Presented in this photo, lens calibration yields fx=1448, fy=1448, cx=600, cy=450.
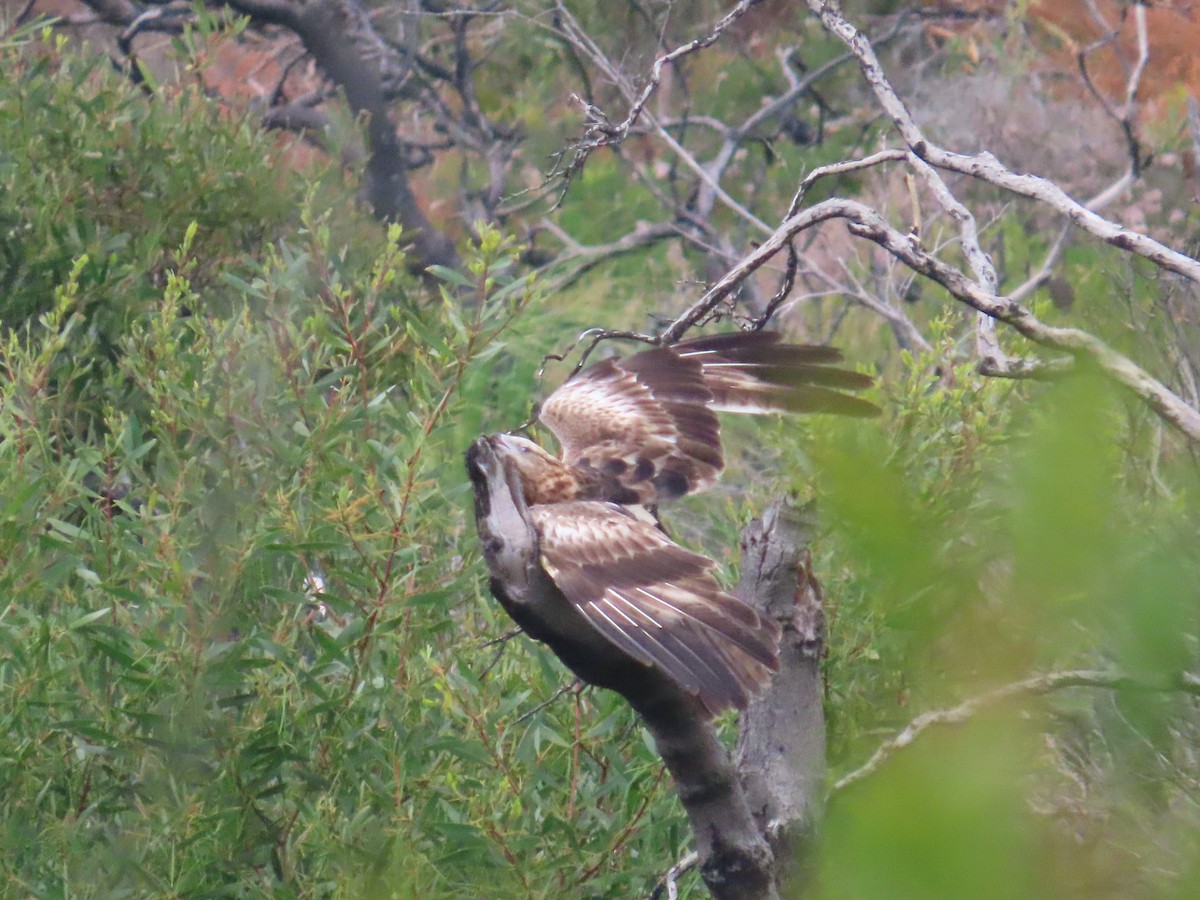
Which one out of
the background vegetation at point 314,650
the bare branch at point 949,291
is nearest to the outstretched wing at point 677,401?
the background vegetation at point 314,650

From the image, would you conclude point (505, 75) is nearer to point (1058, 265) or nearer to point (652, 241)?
point (652, 241)

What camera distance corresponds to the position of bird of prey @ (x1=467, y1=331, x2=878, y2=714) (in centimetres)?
186

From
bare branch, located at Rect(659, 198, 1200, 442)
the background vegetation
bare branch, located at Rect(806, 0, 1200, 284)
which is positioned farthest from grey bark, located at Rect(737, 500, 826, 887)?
bare branch, located at Rect(806, 0, 1200, 284)

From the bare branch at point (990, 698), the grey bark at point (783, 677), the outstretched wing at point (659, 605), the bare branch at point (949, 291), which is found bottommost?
the grey bark at point (783, 677)

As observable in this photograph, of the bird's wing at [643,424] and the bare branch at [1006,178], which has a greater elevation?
the bare branch at [1006,178]

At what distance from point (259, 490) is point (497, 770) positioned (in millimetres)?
605

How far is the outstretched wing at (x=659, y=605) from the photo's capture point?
180cm

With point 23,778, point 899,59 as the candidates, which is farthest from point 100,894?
point 899,59

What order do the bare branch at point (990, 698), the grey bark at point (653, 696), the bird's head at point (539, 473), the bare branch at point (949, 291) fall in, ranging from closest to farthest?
1. the bare branch at point (990, 698)
2. the bare branch at point (949, 291)
3. the grey bark at point (653, 696)
4. the bird's head at point (539, 473)

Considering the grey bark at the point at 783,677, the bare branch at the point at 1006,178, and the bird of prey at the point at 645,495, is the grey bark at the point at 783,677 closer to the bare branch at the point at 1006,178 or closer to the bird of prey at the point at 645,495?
the bird of prey at the point at 645,495

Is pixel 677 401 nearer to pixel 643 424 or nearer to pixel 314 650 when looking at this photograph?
pixel 643 424

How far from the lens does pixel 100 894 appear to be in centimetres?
200

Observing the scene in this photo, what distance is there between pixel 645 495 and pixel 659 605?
29.0 inches

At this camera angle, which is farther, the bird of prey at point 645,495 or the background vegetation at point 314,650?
the background vegetation at point 314,650
